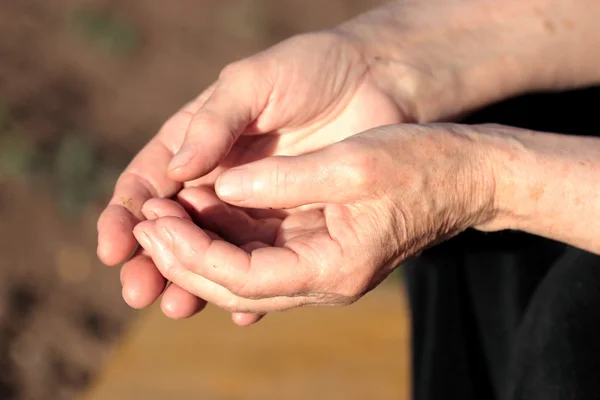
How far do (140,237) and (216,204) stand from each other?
18 cm

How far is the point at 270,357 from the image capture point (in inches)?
73.3

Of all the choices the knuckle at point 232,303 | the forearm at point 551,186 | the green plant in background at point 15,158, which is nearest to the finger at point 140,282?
the knuckle at point 232,303

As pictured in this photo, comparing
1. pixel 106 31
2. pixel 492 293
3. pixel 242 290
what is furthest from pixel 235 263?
pixel 106 31

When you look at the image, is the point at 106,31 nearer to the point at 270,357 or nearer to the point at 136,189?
the point at 270,357

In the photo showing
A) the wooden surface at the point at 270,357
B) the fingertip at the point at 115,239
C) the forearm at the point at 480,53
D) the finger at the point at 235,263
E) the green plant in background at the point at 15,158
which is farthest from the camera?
the green plant in background at the point at 15,158

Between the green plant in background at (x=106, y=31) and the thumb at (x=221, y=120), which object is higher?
the thumb at (x=221, y=120)

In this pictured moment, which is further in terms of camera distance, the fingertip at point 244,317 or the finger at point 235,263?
the fingertip at point 244,317

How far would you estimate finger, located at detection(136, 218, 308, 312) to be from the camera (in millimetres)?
946

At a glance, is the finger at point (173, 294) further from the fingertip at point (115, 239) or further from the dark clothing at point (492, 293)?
the dark clothing at point (492, 293)

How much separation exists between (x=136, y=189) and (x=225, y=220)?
147 mm

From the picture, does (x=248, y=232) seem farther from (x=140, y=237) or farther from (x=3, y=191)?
(x=3, y=191)

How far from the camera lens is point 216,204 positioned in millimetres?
1109

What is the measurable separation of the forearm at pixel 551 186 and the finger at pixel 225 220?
1.16ft

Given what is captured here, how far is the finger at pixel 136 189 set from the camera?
3.33ft
